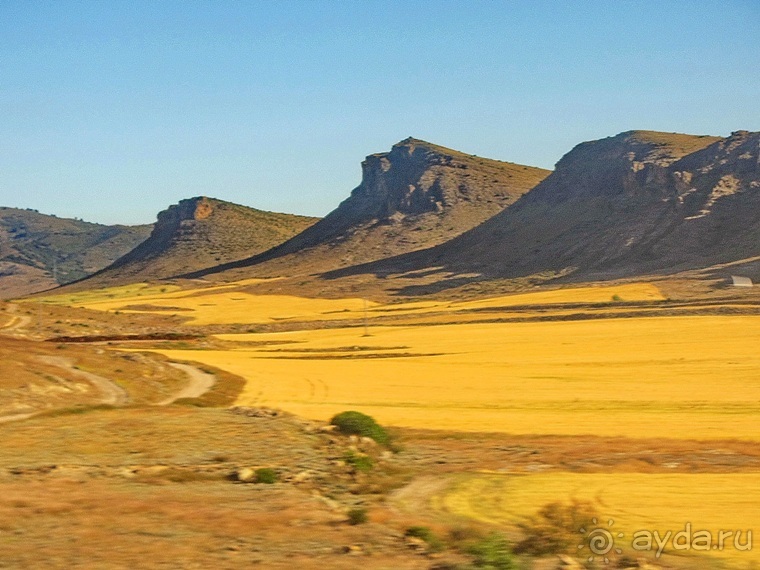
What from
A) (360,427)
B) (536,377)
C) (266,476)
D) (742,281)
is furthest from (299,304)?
(266,476)

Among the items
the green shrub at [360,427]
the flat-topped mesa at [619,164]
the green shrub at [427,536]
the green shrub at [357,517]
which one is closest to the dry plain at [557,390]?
the green shrub at [360,427]

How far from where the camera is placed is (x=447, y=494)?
18.6 meters

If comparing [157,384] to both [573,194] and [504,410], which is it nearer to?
[504,410]

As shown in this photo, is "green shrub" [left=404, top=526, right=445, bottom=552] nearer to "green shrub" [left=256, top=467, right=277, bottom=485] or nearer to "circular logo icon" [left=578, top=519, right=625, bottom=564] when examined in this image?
"circular logo icon" [left=578, top=519, right=625, bottom=564]

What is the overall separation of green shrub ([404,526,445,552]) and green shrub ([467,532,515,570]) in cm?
51

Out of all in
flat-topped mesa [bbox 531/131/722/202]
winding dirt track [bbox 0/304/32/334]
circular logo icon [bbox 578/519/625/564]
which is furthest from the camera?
flat-topped mesa [bbox 531/131/722/202]

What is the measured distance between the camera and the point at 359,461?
69.8 ft

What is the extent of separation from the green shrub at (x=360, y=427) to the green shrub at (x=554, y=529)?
843 centimetres

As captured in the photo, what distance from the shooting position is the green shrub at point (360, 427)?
24.1 m

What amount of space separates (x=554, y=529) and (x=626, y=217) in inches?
5522

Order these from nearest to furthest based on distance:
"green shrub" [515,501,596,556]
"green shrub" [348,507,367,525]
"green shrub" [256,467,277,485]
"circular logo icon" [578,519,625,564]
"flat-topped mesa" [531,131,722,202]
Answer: "circular logo icon" [578,519,625,564]
"green shrub" [515,501,596,556]
"green shrub" [348,507,367,525]
"green shrub" [256,467,277,485]
"flat-topped mesa" [531,131,722,202]

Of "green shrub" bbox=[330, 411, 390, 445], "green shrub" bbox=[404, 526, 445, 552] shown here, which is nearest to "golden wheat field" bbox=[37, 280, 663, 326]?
"green shrub" bbox=[330, 411, 390, 445]

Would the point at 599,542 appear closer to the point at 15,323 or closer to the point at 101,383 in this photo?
the point at 101,383

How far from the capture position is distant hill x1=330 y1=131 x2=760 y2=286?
131500mm
